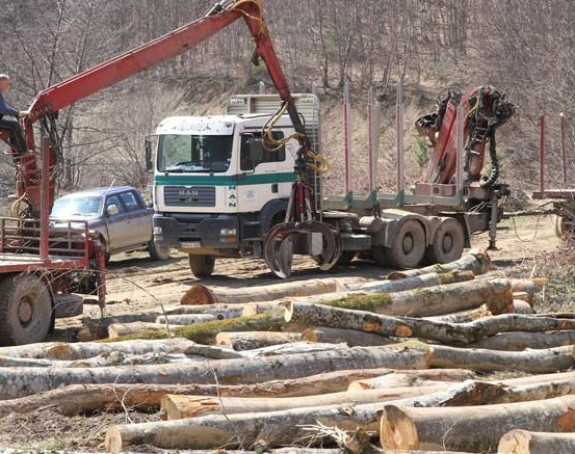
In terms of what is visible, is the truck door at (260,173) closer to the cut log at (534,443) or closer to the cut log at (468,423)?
the cut log at (468,423)

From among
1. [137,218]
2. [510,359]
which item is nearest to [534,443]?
[510,359]

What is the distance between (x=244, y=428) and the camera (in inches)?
341

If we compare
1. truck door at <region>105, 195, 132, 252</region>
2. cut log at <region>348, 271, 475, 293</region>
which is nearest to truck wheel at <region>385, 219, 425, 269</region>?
truck door at <region>105, 195, 132, 252</region>

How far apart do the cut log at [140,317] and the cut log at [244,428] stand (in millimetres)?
5645

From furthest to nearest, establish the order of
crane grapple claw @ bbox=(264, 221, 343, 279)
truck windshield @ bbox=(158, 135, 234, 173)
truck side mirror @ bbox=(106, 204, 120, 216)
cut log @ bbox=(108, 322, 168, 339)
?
truck side mirror @ bbox=(106, 204, 120, 216)
truck windshield @ bbox=(158, 135, 234, 173)
crane grapple claw @ bbox=(264, 221, 343, 279)
cut log @ bbox=(108, 322, 168, 339)

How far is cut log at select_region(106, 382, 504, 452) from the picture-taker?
847cm

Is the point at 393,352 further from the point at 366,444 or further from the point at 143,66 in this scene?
the point at 143,66

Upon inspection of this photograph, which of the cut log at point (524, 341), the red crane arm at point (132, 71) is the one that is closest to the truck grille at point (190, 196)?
the red crane arm at point (132, 71)

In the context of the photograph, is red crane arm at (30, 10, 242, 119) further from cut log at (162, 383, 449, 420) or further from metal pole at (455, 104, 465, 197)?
cut log at (162, 383, 449, 420)

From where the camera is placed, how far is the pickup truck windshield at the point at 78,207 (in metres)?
23.1

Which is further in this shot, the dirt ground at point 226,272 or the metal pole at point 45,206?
the dirt ground at point 226,272

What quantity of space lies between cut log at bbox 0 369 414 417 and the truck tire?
462 inches

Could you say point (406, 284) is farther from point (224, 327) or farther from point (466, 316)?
point (224, 327)

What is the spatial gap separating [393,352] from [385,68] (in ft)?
108
